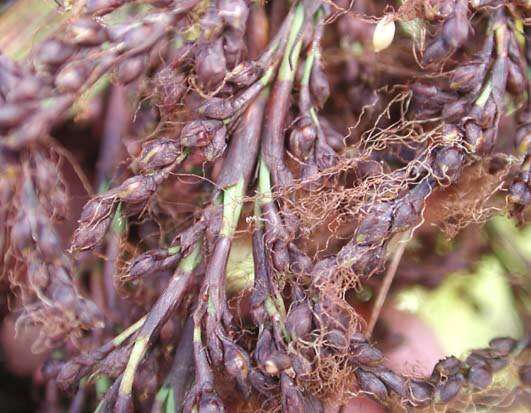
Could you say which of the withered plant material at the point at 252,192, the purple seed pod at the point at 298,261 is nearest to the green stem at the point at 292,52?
the withered plant material at the point at 252,192

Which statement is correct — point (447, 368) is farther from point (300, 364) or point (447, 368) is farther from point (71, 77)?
point (71, 77)

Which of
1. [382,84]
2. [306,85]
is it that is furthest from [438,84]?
[306,85]

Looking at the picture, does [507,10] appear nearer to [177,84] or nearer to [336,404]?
[177,84]

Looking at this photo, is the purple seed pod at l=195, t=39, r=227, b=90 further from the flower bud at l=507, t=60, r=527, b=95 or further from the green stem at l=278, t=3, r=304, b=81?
the flower bud at l=507, t=60, r=527, b=95

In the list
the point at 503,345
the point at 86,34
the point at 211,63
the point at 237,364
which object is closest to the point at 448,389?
the point at 503,345

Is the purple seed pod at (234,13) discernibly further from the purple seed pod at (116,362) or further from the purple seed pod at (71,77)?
the purple seed pod at (116,362)

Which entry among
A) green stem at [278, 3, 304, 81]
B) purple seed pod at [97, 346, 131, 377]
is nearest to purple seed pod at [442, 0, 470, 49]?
green stem at [278, 3, 304, 81]
